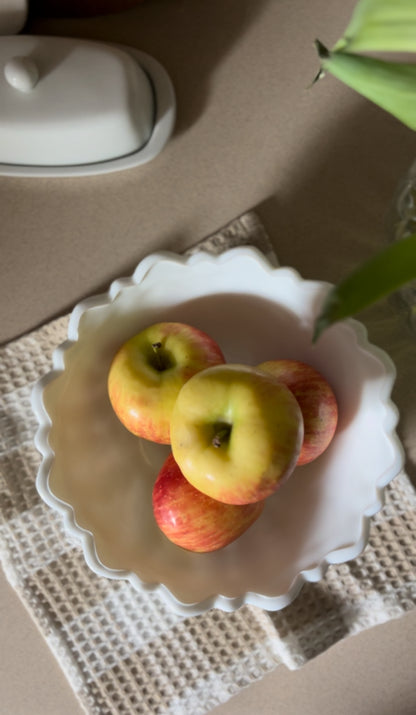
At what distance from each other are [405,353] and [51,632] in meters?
0.41

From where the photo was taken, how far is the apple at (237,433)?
46 cm

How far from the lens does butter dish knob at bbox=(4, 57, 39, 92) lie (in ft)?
1.82

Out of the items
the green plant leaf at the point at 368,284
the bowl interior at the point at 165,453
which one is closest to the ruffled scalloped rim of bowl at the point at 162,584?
the bowl interior at the point at 165,453

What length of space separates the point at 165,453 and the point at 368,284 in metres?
0.36

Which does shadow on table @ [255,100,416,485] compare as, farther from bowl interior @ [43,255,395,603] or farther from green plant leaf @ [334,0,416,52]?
green plant leaf @ [334,0,416,52]

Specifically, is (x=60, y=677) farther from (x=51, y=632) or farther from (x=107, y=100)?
(x=107, y=100)

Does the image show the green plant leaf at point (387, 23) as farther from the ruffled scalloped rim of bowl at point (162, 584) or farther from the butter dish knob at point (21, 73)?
the butter dish knob at point (21, 73)

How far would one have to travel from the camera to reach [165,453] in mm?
585

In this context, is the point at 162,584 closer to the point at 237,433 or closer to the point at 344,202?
the point at 237,433

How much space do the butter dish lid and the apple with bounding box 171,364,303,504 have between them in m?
0.26

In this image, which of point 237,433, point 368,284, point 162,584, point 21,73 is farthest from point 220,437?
point 21,73

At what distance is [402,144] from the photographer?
625 mm

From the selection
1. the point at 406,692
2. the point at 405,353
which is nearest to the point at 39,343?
the point at 405,353

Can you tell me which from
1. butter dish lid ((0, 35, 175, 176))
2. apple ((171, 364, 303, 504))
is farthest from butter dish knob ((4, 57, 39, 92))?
apple ((171, 364, 303, 504))
